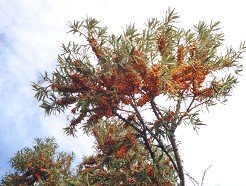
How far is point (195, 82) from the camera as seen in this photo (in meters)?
7.32

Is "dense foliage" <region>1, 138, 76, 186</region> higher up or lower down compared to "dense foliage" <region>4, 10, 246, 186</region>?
higher up

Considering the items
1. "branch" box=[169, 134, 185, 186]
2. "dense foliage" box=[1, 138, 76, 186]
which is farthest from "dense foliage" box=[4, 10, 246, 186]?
"dense foliage" box=[1, 138, 76, 186]

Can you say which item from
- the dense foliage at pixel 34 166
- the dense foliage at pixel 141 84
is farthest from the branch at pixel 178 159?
the dense foliage at pixel 34 166

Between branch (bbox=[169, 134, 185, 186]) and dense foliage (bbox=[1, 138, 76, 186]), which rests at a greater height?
dense foliage (bbox=[1, 138, 76, 186])

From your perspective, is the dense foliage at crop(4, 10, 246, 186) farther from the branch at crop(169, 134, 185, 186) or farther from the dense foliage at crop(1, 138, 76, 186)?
the dense foliage at crop(1, 138, 76, 186)

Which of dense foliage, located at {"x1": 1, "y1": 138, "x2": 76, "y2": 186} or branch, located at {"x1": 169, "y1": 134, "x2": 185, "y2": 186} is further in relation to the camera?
dense foliage, located at {"x1": 1, "y1": 138, "x2": 76, "y2": 186}

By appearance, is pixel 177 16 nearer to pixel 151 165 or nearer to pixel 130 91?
pixel 130 91

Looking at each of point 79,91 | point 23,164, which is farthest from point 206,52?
point 23,164

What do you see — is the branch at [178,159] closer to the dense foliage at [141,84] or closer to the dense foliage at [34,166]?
the dense foliage at [141,84]

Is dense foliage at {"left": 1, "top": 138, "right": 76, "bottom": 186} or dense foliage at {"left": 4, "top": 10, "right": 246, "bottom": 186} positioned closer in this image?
dense foliage at {"left": 4, "top": 10, "right": 246, "bottom": 186}

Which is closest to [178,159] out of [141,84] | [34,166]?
[141,84]

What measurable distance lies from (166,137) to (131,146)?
41.1 inches

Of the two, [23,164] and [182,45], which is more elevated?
[23,164]

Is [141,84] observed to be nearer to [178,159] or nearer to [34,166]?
[178,159]
